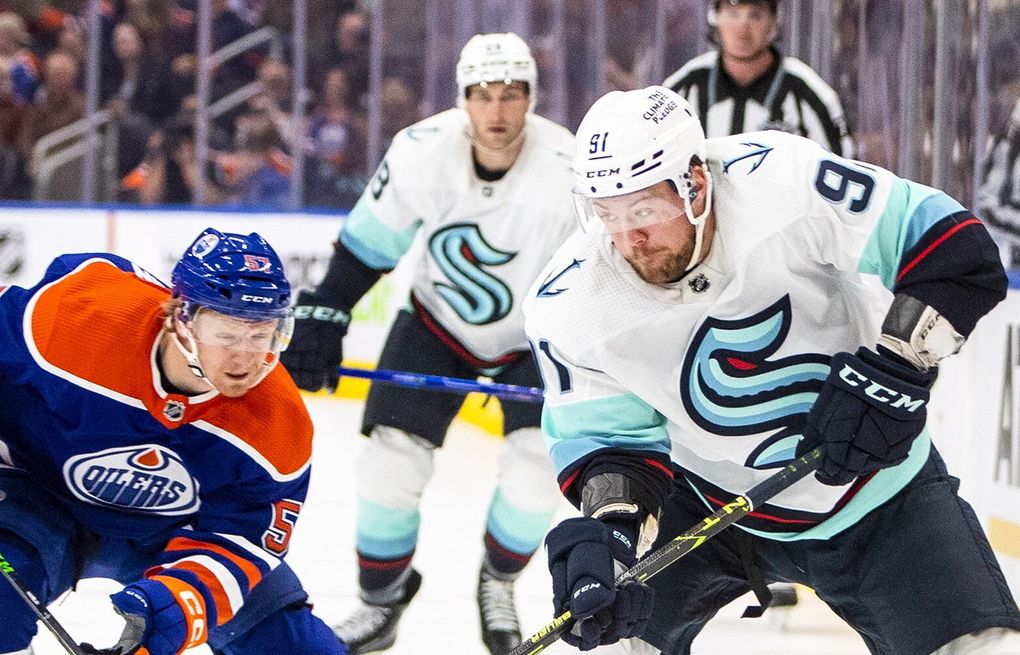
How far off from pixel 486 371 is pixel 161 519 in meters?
1.31

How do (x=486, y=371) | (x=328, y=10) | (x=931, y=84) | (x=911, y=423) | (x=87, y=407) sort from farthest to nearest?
(x=328, y=10)
(x=931, y=84)
(x=486, y=371)
(x=87, y=407)
(x=911, y=423)

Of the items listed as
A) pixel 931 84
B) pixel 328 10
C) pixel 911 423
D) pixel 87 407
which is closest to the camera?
pixel 911 423

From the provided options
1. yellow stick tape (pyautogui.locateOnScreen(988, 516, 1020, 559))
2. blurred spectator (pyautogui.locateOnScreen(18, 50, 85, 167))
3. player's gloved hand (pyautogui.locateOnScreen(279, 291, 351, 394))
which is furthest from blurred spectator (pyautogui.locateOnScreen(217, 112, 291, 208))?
yellow stick tape (pyautogui.locateOnScreen(988, 516, 1020, 559))

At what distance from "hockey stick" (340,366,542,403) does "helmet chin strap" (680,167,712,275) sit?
1429 mm

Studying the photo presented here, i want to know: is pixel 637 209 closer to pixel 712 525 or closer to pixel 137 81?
pixel 712 525

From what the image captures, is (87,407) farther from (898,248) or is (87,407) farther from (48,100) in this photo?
(48,100)

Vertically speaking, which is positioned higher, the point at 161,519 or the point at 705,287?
the point at 705,287

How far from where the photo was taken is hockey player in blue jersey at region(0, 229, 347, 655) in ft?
7.95

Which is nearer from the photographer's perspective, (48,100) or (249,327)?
(249,327)

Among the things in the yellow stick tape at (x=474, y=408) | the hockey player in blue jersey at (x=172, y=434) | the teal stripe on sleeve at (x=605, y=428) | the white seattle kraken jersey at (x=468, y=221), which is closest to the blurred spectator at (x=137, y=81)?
the yellow stick tape at (x=474, y=408)

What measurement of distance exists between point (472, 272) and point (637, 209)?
1585mm

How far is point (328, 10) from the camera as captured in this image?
783 cm

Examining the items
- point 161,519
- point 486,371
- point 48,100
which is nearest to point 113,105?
point 48,100

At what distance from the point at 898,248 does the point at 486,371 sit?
1749 millimetres
